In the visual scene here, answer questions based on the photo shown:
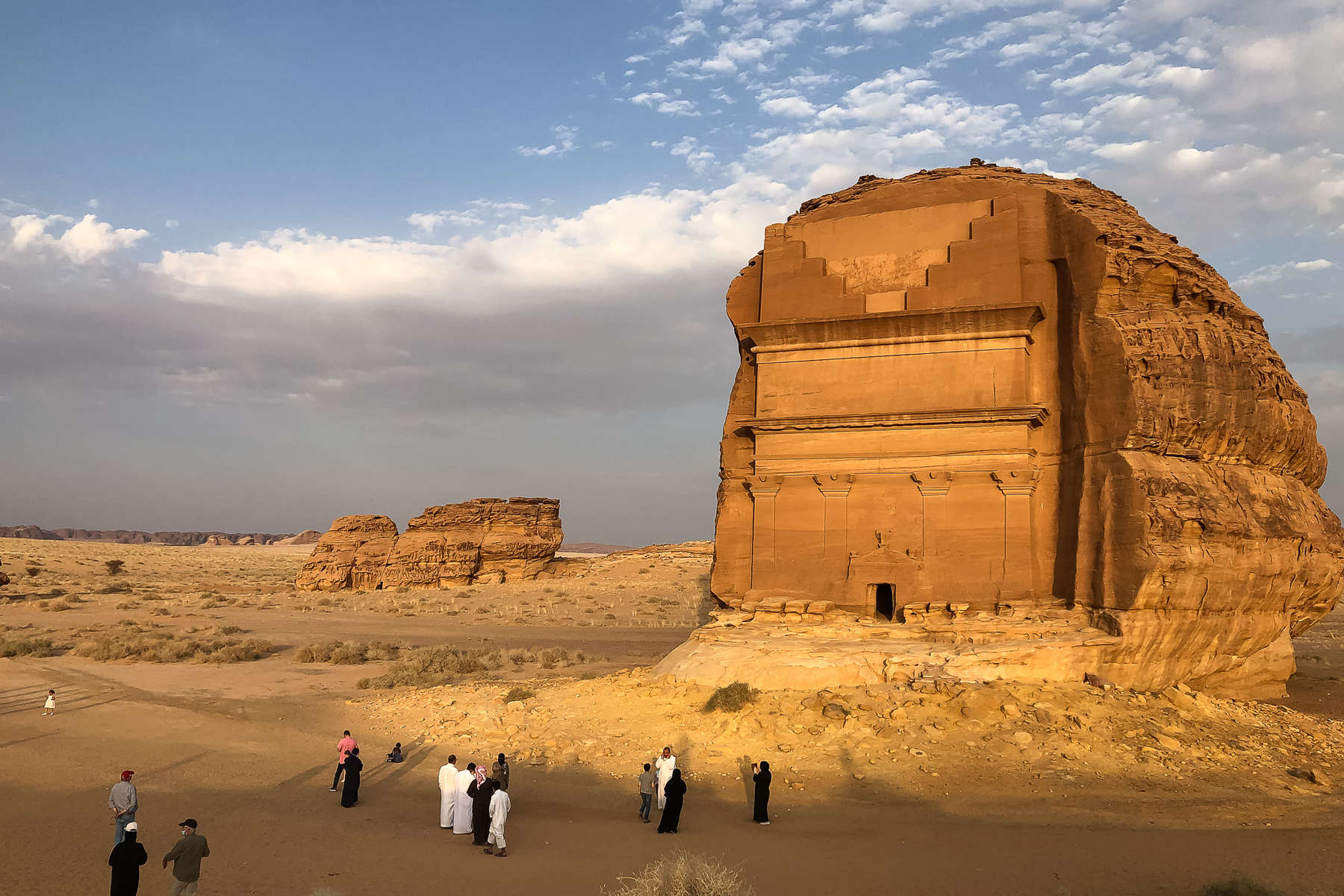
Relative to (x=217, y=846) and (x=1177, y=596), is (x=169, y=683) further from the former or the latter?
(x=1177, y=596)

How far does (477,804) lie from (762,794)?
128 inches

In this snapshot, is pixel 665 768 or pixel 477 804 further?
pixel 665 768

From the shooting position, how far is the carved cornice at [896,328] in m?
14.5

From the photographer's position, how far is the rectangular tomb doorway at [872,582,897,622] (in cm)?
1490

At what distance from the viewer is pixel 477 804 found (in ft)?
30.6

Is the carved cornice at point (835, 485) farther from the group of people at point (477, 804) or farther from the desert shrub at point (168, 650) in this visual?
the desert shrub at point (168, 650)

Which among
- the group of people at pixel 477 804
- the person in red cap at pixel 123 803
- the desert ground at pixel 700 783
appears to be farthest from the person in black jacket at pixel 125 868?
the group of people at pixel 477 804

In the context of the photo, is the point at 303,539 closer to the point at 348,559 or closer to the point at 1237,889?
the point at 348,559

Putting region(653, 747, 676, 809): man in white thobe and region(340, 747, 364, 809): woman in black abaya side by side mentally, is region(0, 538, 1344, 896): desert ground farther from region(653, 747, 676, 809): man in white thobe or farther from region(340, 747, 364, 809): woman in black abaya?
region(653, 747, 676, 809): man in white thobe

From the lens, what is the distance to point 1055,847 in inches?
322

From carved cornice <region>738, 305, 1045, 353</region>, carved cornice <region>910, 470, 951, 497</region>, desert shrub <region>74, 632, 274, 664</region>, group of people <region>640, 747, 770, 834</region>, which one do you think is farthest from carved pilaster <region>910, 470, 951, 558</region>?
desert shrub <region>74, 632, 274, 664</region>

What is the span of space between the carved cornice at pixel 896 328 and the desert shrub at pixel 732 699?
664 centimetres

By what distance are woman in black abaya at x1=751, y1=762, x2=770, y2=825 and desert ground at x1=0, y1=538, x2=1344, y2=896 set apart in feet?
0.94

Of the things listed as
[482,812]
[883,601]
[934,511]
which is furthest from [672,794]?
[934,511]
